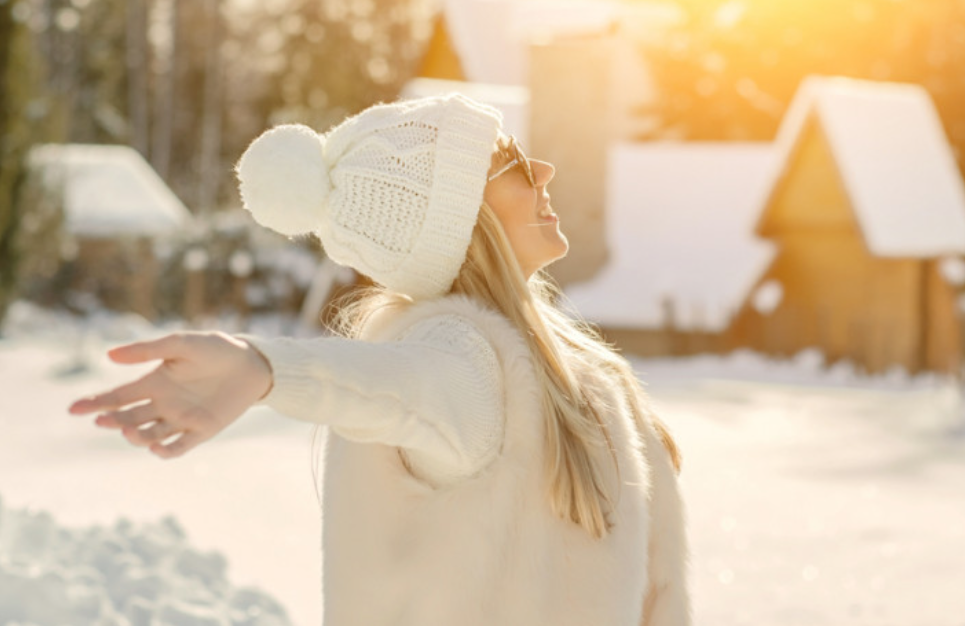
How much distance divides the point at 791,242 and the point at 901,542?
41.5 ft

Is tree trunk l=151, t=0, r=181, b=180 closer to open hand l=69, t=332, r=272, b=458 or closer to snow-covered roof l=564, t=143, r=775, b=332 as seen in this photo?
snow-covered roof l=564, t=143, r=775, b=332

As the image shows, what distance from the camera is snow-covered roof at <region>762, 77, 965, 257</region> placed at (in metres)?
19.1

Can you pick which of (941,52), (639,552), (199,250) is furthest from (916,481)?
(941,52)

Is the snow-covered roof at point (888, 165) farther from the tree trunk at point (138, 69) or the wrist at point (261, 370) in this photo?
the tree trunk at point (138, 69)

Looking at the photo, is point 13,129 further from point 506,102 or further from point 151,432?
point 151,432

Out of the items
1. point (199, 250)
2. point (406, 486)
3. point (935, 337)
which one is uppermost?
point (406, 486)

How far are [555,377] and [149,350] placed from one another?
3.10 feet

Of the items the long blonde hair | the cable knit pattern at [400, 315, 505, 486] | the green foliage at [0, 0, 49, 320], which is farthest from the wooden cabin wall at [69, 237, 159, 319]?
the cable knit pattern at [400, 315, 505, 486]

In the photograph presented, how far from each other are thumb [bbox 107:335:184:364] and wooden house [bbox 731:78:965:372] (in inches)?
704

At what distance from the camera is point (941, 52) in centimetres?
2823

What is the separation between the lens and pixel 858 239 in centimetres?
1994

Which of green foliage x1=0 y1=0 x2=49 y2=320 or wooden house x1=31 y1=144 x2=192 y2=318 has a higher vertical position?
green foliage x1=0 y1=0 x2=49 y2=320

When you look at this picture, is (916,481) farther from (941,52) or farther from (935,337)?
(941,52)

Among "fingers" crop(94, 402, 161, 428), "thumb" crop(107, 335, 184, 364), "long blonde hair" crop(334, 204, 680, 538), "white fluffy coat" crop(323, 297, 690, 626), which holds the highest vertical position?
"thumb" crop(107, 335, 184, 364)
